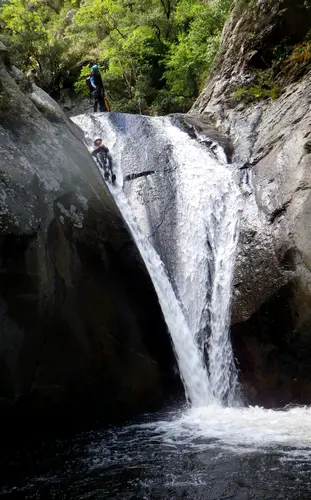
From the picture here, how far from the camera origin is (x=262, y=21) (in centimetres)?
1141

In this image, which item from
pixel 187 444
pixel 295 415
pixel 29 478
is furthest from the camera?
pixel 295 415

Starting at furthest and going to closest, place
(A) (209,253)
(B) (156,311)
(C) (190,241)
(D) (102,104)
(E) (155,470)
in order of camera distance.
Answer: (D) (102,104), (C) (190,241), (A) (209,253), (B) (156,311), (E) (155,470)

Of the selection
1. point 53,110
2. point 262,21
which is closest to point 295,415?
point 53,110

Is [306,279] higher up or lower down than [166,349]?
higher up

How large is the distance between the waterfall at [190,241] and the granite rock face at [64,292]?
0.47m

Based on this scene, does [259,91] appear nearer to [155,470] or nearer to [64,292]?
[64,292]

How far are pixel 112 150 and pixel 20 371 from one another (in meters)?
6.09

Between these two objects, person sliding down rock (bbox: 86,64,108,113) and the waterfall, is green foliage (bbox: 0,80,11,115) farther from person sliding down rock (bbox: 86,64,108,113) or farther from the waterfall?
person sliding down rock (bbox: 86,64,108,113)

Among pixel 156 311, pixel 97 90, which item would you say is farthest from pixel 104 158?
pixel 97 90

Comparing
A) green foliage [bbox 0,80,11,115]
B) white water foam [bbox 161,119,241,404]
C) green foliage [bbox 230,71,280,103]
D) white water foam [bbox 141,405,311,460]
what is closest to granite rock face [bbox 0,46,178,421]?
green foliage [bbox 0,80,11,115]

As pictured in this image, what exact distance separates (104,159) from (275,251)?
441 cm

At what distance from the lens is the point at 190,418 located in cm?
623

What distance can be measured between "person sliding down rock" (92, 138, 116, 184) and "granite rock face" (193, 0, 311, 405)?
272cm

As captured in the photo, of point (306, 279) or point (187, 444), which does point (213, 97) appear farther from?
point (187, 444)
